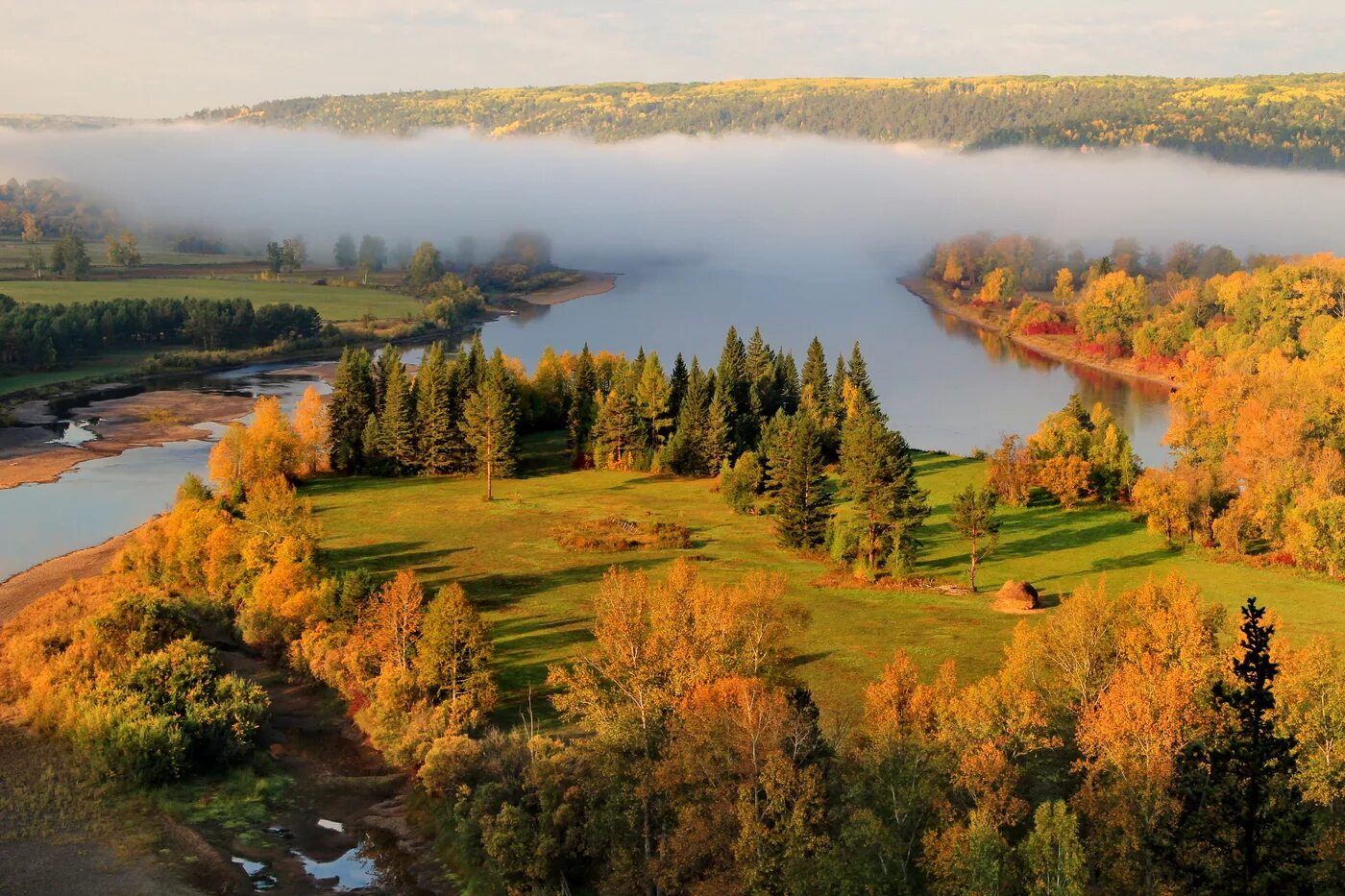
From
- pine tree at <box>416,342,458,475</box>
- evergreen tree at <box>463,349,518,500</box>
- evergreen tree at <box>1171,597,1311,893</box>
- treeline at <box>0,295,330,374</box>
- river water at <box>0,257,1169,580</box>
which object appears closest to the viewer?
evergreen tree at <box>1171,597,1311,893</box>

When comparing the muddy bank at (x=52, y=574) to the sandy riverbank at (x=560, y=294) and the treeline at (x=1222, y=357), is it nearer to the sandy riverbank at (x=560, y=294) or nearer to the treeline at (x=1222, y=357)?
the treeline at (x=1222, y=357)

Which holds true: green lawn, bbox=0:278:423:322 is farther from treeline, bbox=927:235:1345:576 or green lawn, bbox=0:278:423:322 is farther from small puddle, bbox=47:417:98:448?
treeline, bbox=927:235:1345:576

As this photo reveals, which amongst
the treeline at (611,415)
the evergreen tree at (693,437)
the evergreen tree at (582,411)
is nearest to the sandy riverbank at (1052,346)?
the treeline at (611,415)

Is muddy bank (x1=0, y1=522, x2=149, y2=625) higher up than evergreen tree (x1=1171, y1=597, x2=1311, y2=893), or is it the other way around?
evergreen tree (x1=1171, y1=597, x2=1311, y2=893)

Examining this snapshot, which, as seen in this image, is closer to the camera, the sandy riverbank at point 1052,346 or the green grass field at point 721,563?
the green grass field at point 721,563

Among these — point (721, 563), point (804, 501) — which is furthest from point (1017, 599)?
point (721, 563)

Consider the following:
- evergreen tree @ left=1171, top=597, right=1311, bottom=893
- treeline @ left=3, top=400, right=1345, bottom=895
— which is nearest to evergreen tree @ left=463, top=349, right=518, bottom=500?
treeline @ left=3, top=400, right=1345, bottom=895

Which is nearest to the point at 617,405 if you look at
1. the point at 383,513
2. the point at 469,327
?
the point at 383,513
